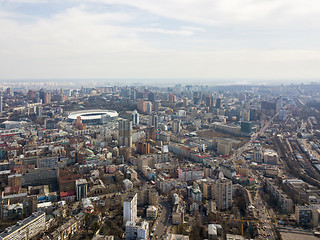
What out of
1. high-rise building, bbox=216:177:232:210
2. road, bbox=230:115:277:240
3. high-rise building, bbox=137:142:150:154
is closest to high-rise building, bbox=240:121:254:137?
road, bbox=230:115:277:240

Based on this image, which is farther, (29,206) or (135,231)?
(29,206)

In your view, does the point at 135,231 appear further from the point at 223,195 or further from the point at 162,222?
the point at 223,195

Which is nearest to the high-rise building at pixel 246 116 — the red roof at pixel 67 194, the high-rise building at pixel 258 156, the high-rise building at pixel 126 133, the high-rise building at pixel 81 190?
the high-rise building at pixel 258 156

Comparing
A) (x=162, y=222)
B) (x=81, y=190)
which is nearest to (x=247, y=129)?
(x=162, y=222)

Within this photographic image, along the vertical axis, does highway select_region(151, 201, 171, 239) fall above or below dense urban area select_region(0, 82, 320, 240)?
below

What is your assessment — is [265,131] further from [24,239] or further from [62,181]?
[24,239]

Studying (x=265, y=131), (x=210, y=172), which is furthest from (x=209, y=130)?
(x=210, y=172)

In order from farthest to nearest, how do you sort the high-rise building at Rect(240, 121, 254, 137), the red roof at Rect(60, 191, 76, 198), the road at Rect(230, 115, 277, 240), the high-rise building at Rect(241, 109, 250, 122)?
the high-rise building at Rect(241, 109, 250, 122)
the high-rise building at Rect(240, 121, 254, 137)
the red roof at Rect(60, 191, 76, 198)
the road at Rect(230, 115, 277, 240)

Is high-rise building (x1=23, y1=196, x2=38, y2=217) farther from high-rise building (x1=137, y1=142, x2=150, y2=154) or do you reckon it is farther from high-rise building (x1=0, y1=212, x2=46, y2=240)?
high-rise building (x1=137, y1=142, x2=150, y2=154)

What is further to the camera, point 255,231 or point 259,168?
point 259,168

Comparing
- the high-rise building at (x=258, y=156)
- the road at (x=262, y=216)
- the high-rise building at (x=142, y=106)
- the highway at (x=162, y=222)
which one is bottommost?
the highway at (x=162, y=222)

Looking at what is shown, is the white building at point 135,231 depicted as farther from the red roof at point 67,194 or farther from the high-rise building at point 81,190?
the red roof at point 67,194
